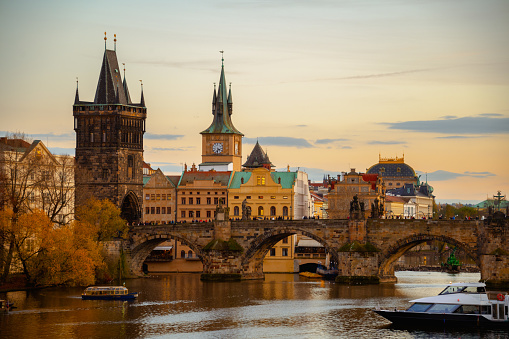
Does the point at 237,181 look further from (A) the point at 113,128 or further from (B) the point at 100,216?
(B) the point at 100,216

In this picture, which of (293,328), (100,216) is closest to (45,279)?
(100,216)

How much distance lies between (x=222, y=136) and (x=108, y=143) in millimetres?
32736

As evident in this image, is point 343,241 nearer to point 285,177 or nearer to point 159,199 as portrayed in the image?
point 285,177

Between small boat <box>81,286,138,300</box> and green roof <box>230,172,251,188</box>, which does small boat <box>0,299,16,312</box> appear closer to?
small boat <box>81,286,138,300</box>

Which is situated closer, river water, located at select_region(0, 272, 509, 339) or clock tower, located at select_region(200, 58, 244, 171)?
river water, located at select_region(0, 272, 509, 339)

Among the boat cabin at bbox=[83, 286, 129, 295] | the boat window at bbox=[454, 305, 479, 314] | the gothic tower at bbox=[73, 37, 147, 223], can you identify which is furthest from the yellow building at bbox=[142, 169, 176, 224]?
the boat window at bbox=[454, 305, 479, 314]

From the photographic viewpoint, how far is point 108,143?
451 feet

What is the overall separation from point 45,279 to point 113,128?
117 ft

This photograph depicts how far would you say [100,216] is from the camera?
125m

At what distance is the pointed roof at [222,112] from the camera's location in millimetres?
167500

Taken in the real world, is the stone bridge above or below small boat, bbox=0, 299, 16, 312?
above

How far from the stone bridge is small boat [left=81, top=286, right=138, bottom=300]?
22402 millimetres

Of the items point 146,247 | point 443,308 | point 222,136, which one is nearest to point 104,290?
point 146,247

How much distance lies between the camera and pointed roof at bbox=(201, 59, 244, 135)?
168m
